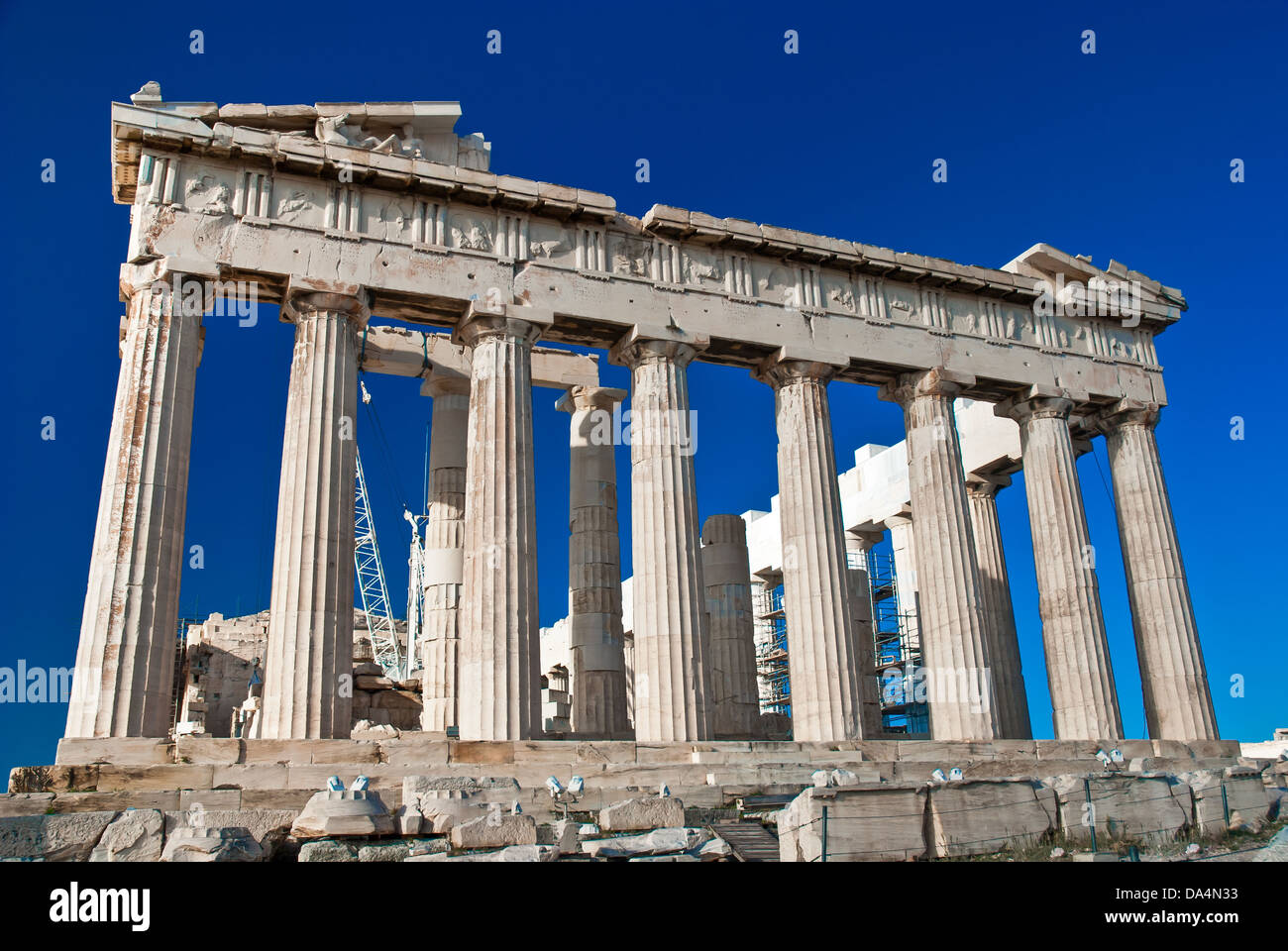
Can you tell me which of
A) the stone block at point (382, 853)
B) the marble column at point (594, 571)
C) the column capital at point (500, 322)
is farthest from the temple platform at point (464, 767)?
the column capital at point (500, 322)

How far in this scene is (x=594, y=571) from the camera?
26.9 m

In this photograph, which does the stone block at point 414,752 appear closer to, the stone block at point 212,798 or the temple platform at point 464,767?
the temple platform at point 464,767

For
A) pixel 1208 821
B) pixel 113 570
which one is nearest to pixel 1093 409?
pixel 1208 821

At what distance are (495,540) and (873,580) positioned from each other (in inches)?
1043

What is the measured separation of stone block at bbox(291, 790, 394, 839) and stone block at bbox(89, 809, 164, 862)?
1.54 metres

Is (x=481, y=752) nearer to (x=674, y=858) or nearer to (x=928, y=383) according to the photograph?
(x=674, y=858)

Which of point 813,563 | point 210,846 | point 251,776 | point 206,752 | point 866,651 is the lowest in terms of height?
point 210,846

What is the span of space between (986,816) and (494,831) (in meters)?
5.93

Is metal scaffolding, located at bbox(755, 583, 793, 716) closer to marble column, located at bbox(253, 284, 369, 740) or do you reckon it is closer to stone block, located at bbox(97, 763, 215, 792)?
marble column, located at bbox(253, 284, 369, 740)

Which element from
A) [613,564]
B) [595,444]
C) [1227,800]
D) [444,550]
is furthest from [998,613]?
[444,550]

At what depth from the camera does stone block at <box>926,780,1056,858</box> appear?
1286 centimetres

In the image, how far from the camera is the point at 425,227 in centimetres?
2306
